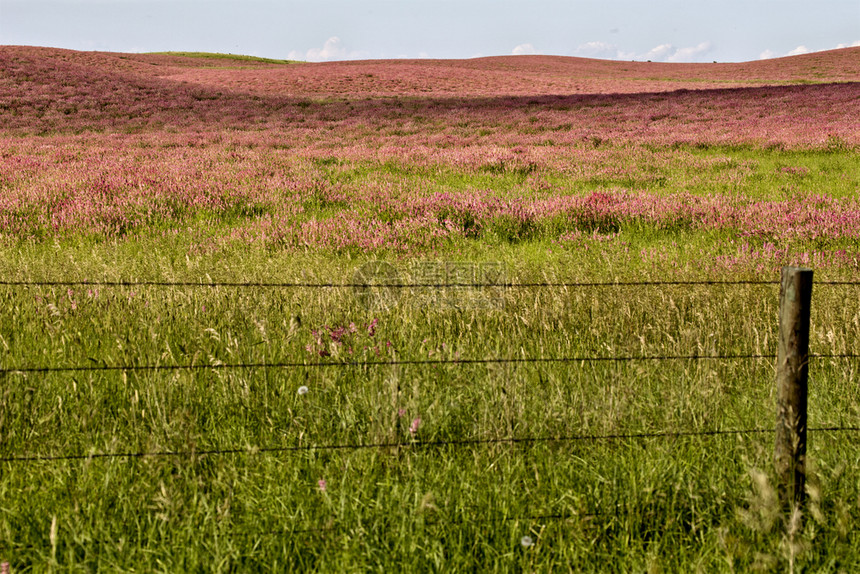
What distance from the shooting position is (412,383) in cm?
311

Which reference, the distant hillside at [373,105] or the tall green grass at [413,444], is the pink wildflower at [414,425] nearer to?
the tall green grass at [413,444]

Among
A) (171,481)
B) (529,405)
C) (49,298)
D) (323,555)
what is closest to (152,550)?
(171,481)

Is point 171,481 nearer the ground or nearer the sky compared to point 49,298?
nearer the ground

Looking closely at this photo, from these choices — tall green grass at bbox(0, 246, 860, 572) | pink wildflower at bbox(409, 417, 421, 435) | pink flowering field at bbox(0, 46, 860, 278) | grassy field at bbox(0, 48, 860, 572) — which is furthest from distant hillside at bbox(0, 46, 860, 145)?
pink wildflower at bbox(409, 417, 421, 435)

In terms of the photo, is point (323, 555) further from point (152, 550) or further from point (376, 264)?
point (376, 264)

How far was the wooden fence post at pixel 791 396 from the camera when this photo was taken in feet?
7.74

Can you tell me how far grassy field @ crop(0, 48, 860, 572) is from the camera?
2.22 m

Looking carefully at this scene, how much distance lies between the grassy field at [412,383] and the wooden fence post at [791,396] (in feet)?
0.40

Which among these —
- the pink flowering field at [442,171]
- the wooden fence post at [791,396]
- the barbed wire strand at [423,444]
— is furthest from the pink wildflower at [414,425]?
the pink flowering field at [442,171]

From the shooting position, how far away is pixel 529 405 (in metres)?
3.05

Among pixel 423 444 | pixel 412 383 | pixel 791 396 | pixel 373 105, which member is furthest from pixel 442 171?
pixel 373 105

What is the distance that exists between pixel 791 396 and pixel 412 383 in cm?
169

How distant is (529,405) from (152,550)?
5.84 feet

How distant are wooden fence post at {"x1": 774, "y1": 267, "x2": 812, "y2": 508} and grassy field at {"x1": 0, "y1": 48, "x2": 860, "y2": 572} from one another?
0.12 meters
